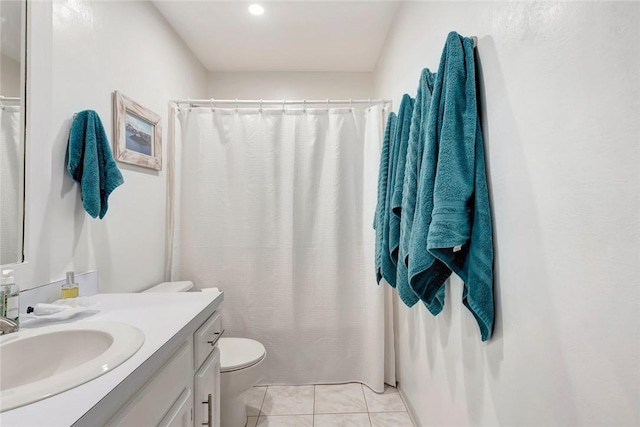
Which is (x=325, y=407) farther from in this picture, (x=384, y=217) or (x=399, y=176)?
(x=399, y=176)

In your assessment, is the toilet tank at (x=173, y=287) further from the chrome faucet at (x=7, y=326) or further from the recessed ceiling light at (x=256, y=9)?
the recessed ceiling light at (x=256, y=9)

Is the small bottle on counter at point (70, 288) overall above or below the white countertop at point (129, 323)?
above

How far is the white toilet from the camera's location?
1.52 meters

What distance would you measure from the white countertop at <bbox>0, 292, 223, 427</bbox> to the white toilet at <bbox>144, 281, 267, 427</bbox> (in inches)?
21.1

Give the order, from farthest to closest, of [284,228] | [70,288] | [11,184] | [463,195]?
1. [284,228]
2. [70,288]
3. [11,184]
4. [463,195]

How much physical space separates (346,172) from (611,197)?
1610 millimetres

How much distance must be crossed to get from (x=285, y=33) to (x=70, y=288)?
202cm

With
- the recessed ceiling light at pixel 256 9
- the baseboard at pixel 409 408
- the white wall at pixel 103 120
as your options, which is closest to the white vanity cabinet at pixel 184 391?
the white wall at pixel 103 120

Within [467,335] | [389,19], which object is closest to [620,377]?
[467,335]

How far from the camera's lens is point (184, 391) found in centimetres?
94

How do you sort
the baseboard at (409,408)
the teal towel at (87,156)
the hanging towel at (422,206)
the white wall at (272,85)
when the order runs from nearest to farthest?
the hanging towel at (422,206)
the teal towel at (87,156)
the baseboard at (409,408)
the white wall at (272,85)

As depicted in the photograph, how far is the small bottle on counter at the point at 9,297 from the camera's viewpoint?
840 millimetres

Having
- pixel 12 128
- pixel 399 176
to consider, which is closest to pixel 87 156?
pixel 12 128

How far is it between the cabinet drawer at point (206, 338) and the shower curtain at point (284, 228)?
0.84 m
